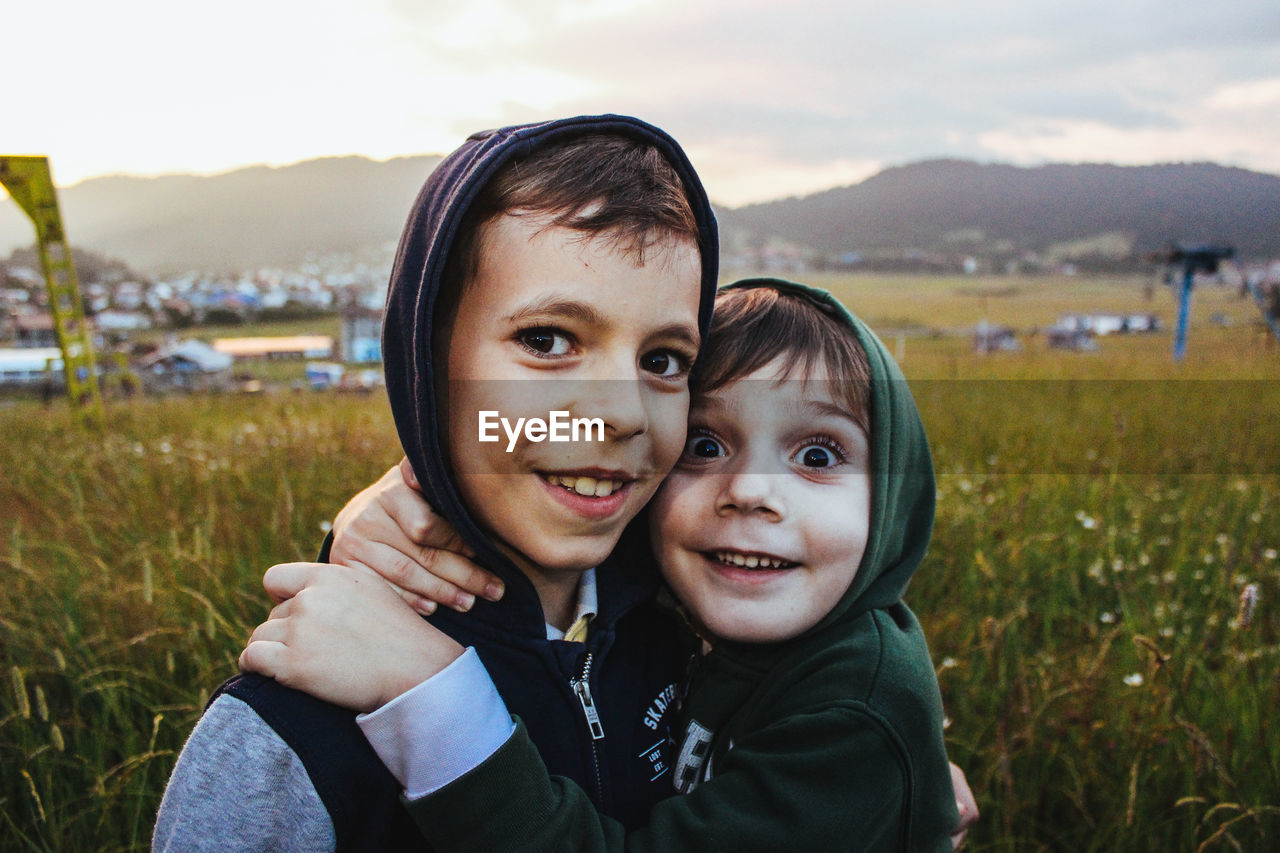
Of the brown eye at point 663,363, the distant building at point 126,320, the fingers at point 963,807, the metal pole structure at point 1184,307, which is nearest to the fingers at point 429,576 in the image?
the brown eye at point 663,363

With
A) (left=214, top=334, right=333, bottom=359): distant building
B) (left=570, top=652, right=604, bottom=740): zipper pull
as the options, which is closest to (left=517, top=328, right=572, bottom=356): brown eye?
(left=570, top=652, right=604, bottom=740): zipper pull

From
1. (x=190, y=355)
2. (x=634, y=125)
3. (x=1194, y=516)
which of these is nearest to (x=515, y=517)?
(x=634, y=125)

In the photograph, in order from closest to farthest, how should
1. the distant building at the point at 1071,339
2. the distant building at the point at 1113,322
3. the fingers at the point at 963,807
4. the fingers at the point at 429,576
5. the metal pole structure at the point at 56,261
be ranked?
the fingers at the point at 429,576, the fingers at the point at 963,807, the metal pole structure at the point at 56,261, the distant building at the point at 1071,339, the distant building at the point at 1113,322

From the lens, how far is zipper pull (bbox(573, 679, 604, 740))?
1336 mm

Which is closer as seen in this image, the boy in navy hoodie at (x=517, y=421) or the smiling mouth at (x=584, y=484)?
the boy in navy hoodie at (x=517, y=421)

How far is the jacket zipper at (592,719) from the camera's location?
133 centimetres

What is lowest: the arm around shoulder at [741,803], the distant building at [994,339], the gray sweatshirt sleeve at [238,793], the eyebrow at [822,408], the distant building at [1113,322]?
the distant building at [1113,322]

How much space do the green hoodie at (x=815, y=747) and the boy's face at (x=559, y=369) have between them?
343 mm

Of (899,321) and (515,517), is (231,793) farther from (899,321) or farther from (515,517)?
(899,321)

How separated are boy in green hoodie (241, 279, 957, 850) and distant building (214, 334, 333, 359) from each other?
11.8 meters

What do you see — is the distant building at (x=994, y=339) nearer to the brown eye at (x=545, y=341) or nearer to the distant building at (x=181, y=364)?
the distant building at (x=181, y=364)

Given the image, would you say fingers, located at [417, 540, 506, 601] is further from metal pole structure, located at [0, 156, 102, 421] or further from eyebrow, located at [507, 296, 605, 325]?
metal pole structure, located at [0, 156, 102, 421]

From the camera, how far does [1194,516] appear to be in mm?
3961

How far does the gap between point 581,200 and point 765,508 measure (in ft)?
2.00
